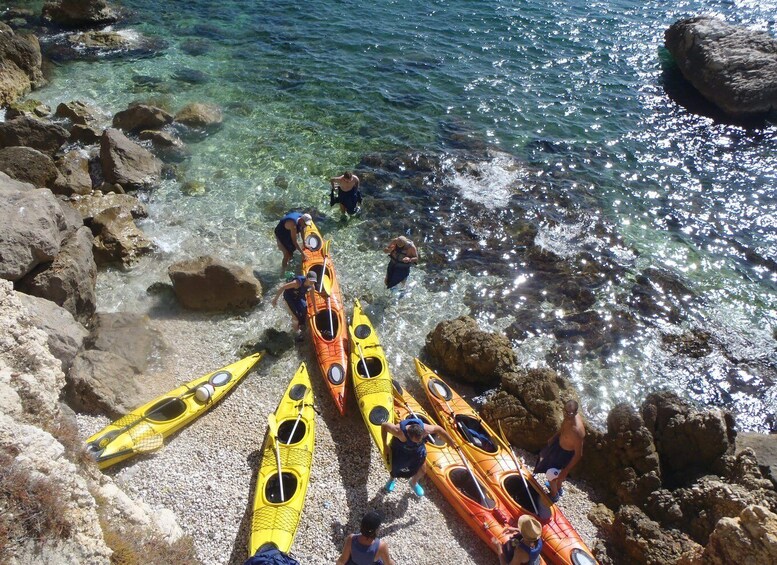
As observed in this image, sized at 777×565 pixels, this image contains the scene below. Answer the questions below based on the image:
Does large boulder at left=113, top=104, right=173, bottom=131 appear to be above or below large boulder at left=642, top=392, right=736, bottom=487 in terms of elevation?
above

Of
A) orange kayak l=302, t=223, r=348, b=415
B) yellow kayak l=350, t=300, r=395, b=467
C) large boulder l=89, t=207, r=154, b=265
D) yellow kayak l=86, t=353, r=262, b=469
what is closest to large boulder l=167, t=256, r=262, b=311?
orange kayak l=302, t=223, r=348, b=415

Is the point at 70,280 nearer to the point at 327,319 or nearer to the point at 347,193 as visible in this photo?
the point at 327,319

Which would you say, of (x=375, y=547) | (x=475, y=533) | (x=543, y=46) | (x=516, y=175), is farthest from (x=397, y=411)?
(x=543, y=46)

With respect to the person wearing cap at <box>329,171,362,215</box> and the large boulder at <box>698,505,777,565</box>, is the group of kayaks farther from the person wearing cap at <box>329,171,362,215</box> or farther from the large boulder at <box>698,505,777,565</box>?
the person wearing cap at <box>329,171,362,215</box>

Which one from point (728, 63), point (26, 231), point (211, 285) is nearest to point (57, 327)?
point (26, 231)

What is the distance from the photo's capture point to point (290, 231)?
13.3 metres

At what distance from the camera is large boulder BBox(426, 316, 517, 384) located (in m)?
11.8

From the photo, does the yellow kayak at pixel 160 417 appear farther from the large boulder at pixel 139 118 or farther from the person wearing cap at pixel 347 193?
the large boulder at pixel 139 118

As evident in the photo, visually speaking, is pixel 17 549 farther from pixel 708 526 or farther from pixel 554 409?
pixel 708 526

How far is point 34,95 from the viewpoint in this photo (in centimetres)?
2033

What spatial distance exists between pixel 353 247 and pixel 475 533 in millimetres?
8481

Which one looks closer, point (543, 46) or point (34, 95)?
point (34, 95)

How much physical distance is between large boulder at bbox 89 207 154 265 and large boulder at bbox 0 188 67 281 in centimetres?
159

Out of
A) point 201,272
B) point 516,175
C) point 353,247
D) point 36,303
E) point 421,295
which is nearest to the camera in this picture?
point 36,303
